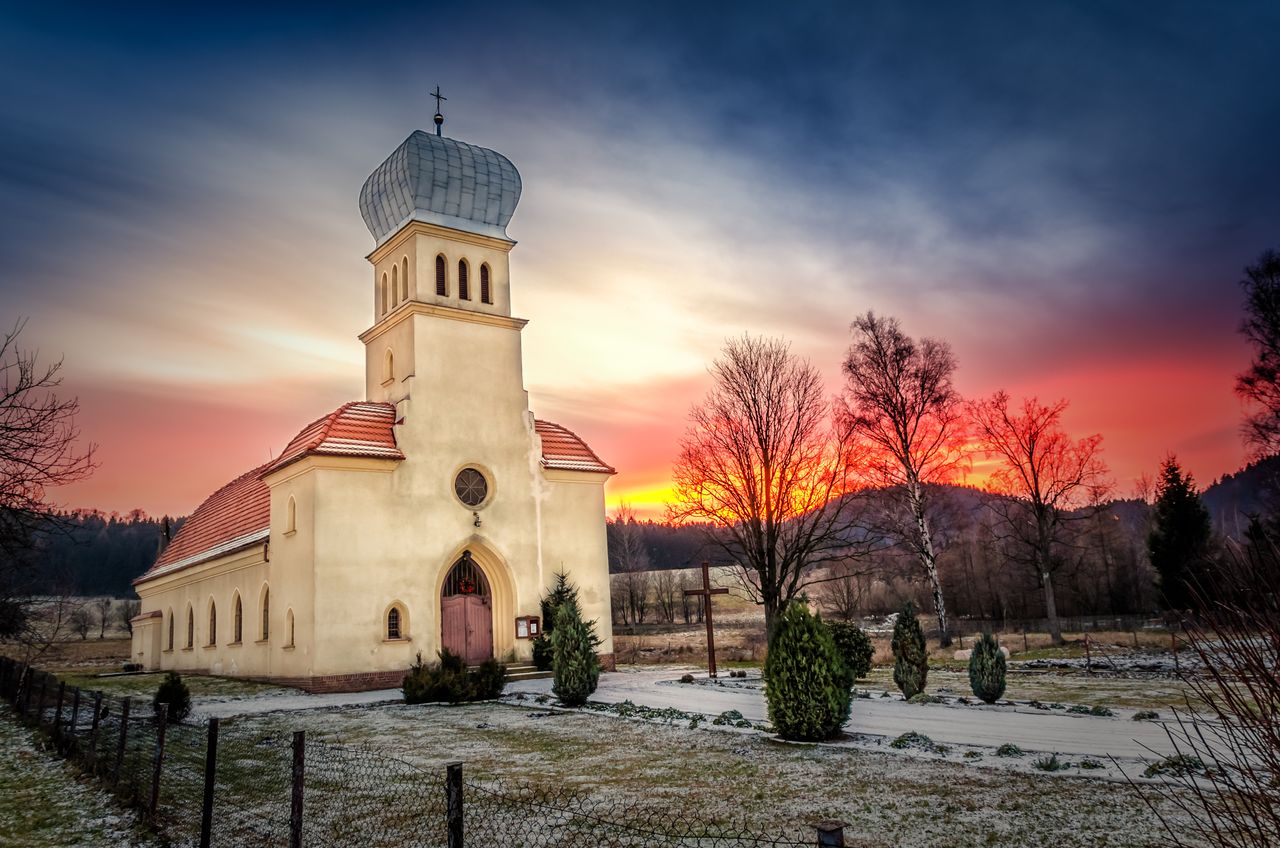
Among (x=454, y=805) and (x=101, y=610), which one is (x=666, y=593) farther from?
(x=454, y=805)

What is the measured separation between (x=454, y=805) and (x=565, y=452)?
25.0m

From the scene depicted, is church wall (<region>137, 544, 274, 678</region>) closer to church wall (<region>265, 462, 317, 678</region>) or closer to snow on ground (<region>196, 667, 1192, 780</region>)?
church wall (<region>265, 462, 317, 678</region>)

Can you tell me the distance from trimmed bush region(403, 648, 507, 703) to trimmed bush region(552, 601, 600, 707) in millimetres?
2105

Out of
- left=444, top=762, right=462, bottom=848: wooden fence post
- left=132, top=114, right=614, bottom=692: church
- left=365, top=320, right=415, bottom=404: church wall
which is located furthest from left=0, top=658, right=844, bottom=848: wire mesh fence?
left=365, top=320, right=415, bottom=404: church wall

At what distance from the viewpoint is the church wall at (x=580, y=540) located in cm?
2919

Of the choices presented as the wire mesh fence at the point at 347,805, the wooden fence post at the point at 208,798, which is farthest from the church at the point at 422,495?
the wooden fence post at the point at 208,798

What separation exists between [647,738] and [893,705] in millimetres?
5594

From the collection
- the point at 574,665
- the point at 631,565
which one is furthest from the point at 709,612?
the point at 631,565

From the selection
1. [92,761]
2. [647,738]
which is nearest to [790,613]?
[647,738]

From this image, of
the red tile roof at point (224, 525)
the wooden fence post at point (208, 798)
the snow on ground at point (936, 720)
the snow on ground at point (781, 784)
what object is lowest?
the snow on ground at point (936, 720)

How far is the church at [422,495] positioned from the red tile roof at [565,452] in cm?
7

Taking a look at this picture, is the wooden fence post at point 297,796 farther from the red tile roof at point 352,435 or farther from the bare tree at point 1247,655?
the red tile roof at point 352,435

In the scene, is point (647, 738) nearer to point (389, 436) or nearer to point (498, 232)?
point (389, 436)

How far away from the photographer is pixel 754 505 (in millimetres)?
21156
